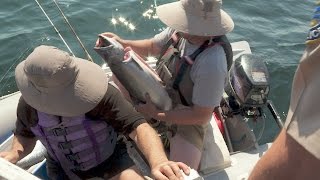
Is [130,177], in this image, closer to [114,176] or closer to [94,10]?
[114,176]

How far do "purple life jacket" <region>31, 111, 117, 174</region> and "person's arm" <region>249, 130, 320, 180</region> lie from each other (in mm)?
1674

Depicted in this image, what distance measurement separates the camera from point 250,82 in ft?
12.8

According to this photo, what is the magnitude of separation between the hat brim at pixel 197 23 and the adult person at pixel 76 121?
2.86 ft

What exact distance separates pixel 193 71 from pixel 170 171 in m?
1.29

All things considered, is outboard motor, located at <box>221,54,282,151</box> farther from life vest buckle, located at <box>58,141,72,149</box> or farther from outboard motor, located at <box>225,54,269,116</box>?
life vest buckle, located at <box>58,141,72,149</box>

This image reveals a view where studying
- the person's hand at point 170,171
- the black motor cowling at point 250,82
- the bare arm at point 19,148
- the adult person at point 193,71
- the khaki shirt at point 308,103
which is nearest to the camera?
the khaki shirt at point 308,103

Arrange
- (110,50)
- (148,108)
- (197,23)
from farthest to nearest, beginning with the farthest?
(148,108)
(110,50)
(197,23)

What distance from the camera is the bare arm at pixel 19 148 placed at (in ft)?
9.87

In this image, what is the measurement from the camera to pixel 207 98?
337 centimetres

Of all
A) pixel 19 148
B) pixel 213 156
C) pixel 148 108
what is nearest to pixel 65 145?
pixel 19 148

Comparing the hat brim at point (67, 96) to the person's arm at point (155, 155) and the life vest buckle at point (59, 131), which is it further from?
the person's arm at point (155, 155)

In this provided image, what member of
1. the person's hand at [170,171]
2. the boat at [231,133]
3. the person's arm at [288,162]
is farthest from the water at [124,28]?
the person's arm at [288,162]

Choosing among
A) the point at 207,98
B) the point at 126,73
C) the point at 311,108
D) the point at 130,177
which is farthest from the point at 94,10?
the point at 311,108

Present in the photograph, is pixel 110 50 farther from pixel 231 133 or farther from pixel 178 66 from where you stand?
pixel 231 133
